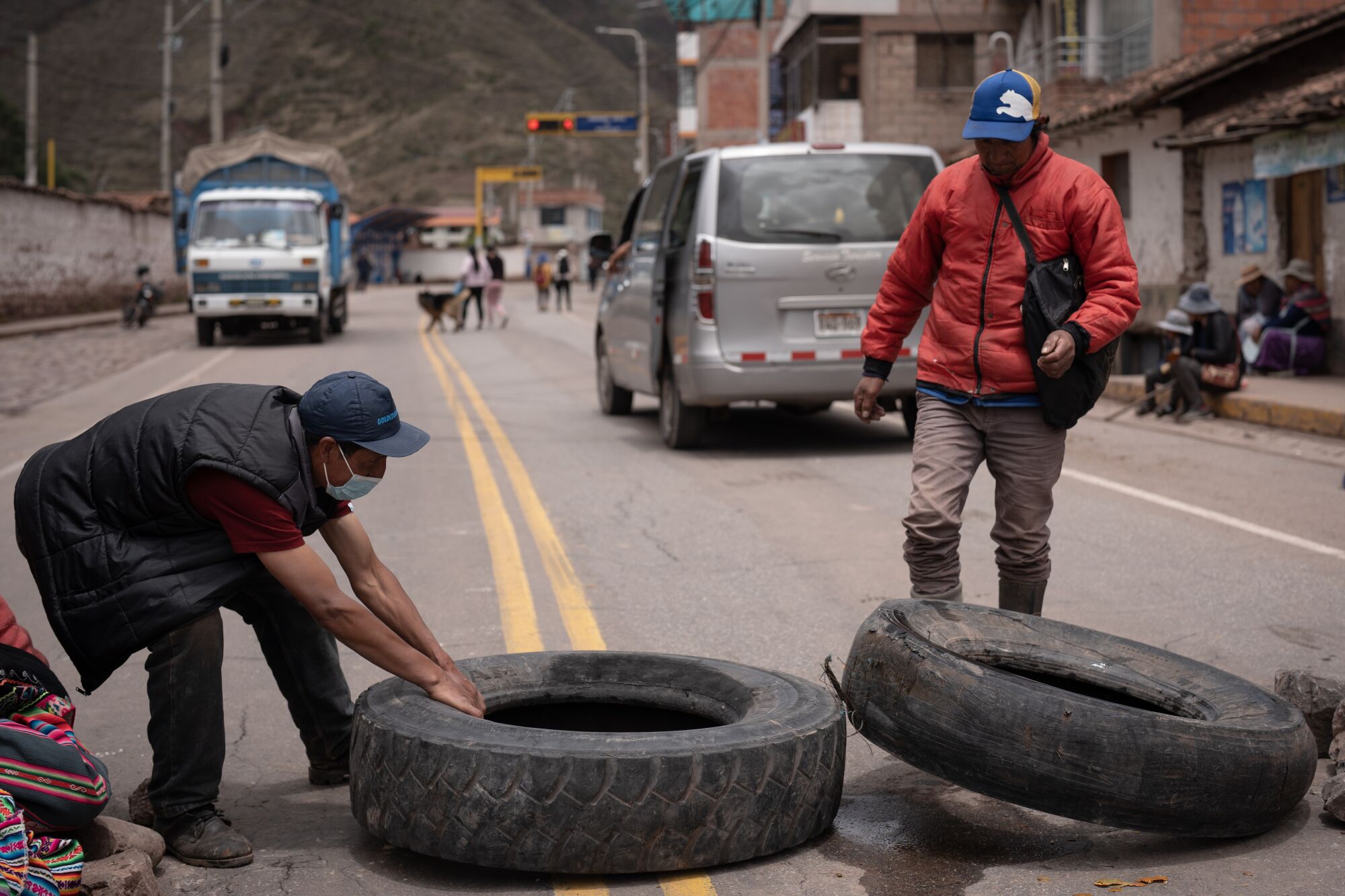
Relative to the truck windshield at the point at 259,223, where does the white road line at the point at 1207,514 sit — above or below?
below

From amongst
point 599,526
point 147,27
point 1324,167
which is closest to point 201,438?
point 599,526

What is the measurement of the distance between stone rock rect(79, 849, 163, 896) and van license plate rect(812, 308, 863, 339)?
7780mm

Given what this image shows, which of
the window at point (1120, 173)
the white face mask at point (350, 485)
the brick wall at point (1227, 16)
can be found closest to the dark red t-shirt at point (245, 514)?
the white face mask at point (350, 485)

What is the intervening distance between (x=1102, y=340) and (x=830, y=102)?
Result: 121ft

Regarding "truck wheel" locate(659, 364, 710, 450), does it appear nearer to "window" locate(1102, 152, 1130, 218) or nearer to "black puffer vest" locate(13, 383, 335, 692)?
"black puffer vest" locate(13, 383, 335, 692)

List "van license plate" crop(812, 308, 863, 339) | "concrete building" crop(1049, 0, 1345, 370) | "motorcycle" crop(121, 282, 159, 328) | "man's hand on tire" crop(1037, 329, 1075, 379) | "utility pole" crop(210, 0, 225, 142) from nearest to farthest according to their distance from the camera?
1. "man's hand on tire" crop(1037, 329, 1075, 379)
2. "van license plate" crop(812, 308, 863, 339)
3. "concrete building" crop(1049, 0, 1345, 370)
4. "motorcycle" crop(121, 282, 159, 328)
5. "utility pole" crop(210, 0, 225, 142)

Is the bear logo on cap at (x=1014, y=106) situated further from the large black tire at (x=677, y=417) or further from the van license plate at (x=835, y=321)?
the large black tire at (x=677, y=417)

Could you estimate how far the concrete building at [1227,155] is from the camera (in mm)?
16641

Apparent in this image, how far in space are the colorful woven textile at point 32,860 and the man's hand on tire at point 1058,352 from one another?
9.71 feet

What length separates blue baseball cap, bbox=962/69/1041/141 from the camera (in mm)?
4480

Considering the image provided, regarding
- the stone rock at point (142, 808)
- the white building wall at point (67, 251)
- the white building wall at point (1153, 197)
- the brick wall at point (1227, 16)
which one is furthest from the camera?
the white building wall at point (67, 251)

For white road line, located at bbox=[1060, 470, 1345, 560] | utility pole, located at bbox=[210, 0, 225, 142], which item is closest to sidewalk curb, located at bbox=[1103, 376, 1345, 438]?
white road line, located at bbox=[1060, 470, 1345, 560]

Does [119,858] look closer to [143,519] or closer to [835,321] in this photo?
[143,519]

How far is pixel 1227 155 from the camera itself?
20016 mm
